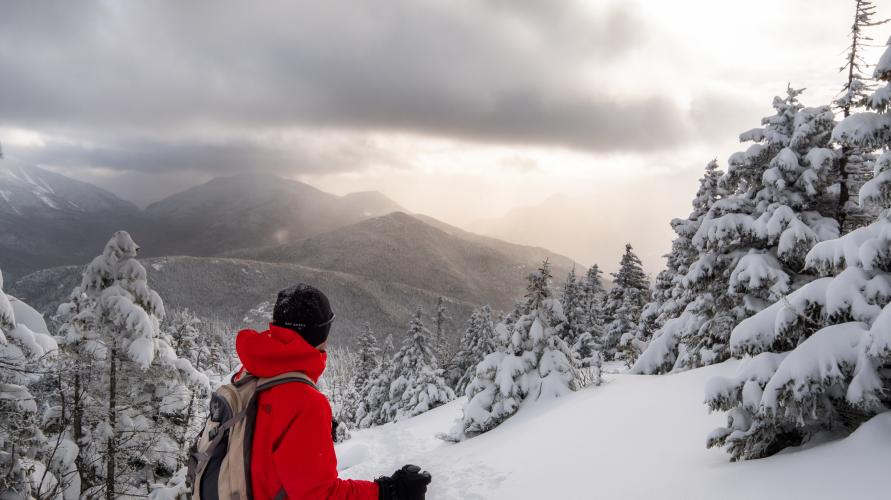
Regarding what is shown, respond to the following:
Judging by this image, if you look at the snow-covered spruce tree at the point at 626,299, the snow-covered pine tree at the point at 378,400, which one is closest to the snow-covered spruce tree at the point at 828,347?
the snow-covered spruce tree at the point at 626,299

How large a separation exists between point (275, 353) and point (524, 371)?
1545 centimetres

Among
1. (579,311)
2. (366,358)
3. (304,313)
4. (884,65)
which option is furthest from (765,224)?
(366,358)

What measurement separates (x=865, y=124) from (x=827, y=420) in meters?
3.83

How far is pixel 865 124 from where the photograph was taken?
6.07 metres

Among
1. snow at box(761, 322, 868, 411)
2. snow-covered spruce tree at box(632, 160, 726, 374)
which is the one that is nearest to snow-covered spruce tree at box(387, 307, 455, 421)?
snow-covered spruce tree at box(632, 160, 726, 374)

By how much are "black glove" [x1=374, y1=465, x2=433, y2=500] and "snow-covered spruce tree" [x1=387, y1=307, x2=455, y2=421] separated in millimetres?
30523

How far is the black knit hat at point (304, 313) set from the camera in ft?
8.91

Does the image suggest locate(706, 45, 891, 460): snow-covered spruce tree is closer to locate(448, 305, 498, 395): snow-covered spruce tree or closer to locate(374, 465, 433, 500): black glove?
locate(374, 465, 433, 500): black glove

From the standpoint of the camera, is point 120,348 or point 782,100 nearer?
point 120,348

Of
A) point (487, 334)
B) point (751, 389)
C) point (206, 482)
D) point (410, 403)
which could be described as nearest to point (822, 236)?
point (751, 389)

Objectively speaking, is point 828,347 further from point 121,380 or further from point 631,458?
point 121,380

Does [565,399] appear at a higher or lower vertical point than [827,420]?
lower

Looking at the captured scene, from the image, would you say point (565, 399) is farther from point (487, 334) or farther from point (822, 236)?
point (487, 334)

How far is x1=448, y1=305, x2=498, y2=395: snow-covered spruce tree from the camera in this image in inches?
1649
